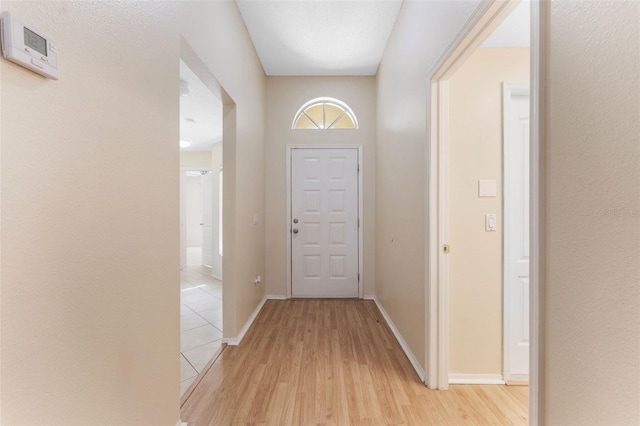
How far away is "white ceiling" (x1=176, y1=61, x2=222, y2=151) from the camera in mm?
3059

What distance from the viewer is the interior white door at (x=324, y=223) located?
11.8 ft

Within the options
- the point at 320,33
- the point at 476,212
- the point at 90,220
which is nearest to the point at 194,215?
the point at 320,33

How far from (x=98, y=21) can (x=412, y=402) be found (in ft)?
7.84

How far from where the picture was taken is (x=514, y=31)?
1.75 metres

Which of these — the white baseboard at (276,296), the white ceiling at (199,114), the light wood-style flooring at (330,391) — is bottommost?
the light wood-style flooring at (330,391)

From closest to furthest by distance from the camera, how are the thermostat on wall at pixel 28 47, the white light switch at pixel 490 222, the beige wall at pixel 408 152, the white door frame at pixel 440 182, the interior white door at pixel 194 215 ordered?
the thermostat on wall at pixel 28 47, the white door frame at pixel 440 182, the beige wall at pixel 408 152, the white light switch at pixel 490 222, the interior white door at pixel 194 215

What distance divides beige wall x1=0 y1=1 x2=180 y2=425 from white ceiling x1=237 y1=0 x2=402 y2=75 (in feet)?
4.66

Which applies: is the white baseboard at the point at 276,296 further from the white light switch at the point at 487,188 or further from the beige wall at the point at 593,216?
the beige wall at the point at 593,216

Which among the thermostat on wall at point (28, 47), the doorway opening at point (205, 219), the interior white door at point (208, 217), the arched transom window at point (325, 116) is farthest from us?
the interior white door at point (208, 217)

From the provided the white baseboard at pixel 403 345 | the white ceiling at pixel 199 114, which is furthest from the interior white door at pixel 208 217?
the white baseboard at pixel 403 345

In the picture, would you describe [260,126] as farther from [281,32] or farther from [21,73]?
[21,73]

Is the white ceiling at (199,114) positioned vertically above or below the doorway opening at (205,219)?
above

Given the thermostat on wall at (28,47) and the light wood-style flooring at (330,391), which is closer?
the thermostat on wall at (28,47)

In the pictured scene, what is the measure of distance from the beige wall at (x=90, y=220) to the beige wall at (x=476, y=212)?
1.80m
